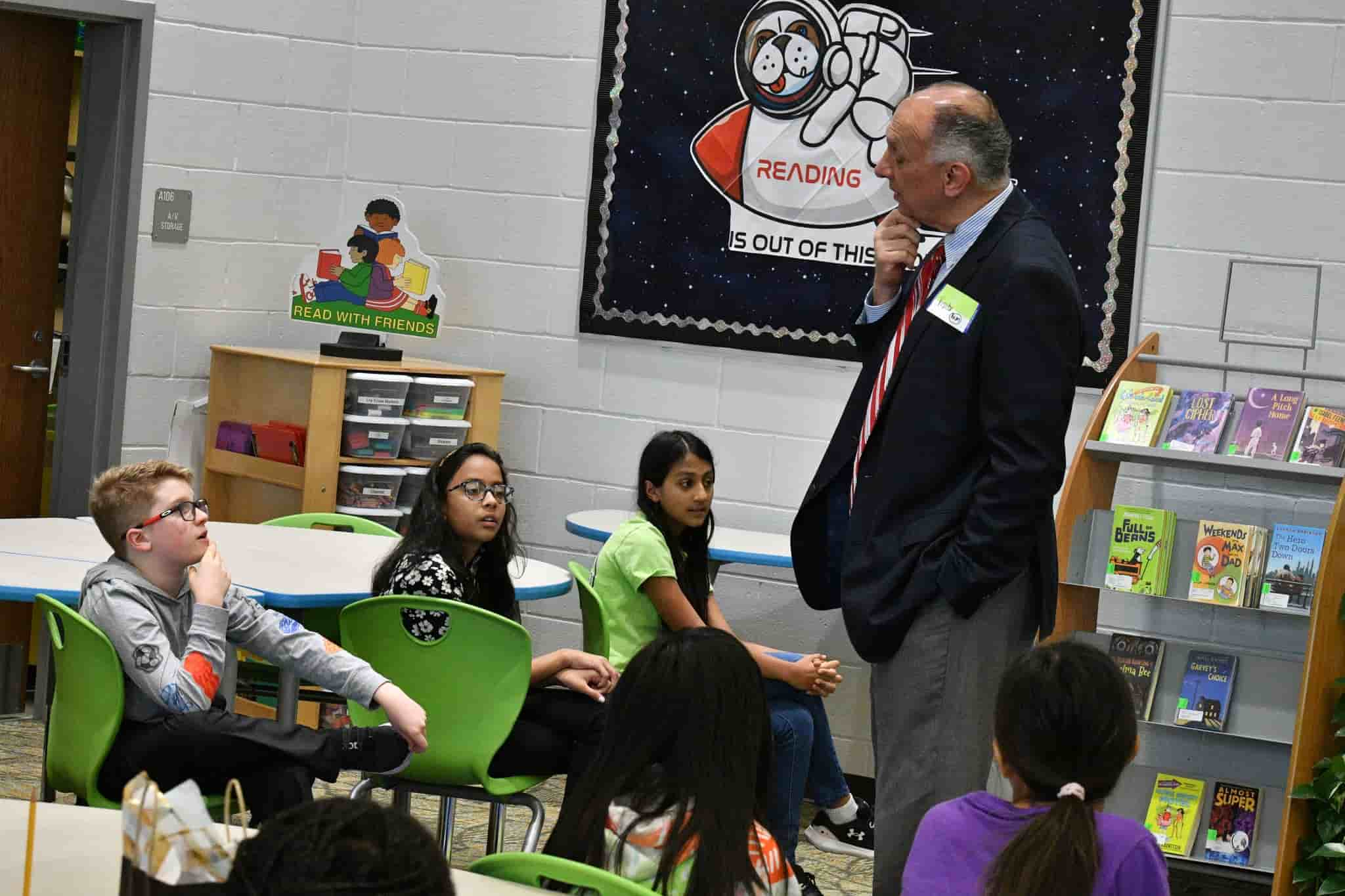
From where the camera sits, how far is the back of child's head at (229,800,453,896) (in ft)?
3.24

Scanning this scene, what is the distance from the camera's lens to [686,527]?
371 centimetres

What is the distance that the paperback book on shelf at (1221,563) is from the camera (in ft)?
13.3

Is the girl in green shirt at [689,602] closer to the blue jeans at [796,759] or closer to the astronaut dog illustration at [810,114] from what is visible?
the blue jeans at [796,759]

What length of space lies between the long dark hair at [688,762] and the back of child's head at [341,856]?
0.85 m

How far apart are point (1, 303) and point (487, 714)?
107 inches

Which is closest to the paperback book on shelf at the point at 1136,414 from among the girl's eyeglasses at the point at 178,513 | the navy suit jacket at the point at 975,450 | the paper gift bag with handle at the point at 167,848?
the navy suit jacket at the point at 975,450

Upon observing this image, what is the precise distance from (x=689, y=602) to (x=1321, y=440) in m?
1.60

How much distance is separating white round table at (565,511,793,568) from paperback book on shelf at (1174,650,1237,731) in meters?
1.06

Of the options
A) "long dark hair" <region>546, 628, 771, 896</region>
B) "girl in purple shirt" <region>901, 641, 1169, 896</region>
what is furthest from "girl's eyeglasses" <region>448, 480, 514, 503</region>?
"girl in purple shirt" <region>901, 641, 1169, 896</region>

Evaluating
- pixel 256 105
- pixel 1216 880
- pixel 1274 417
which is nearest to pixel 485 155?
pixel 256 105

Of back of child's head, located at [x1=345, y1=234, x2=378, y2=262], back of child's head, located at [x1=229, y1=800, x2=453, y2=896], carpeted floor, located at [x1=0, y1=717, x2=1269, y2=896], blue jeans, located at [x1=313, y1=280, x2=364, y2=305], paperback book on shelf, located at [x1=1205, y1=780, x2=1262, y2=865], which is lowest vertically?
carpeted floor, located at [x1=0, y1=717, x2=1269, y2=896]

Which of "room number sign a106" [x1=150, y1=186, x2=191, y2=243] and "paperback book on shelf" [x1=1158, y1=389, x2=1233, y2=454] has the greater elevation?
"room number sign a106" [x1=150, y1=186, x2=191, y2=243]

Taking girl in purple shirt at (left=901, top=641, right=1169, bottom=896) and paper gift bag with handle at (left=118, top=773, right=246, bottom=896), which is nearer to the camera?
paper gift bag with handle at (left=118, top=773, right=246, bottom=896)

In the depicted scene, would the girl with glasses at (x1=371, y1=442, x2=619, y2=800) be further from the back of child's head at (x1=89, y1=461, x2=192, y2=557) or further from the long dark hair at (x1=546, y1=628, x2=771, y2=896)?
the long dark hair at (x1=546, y1=628, x2=771, y2=896)
